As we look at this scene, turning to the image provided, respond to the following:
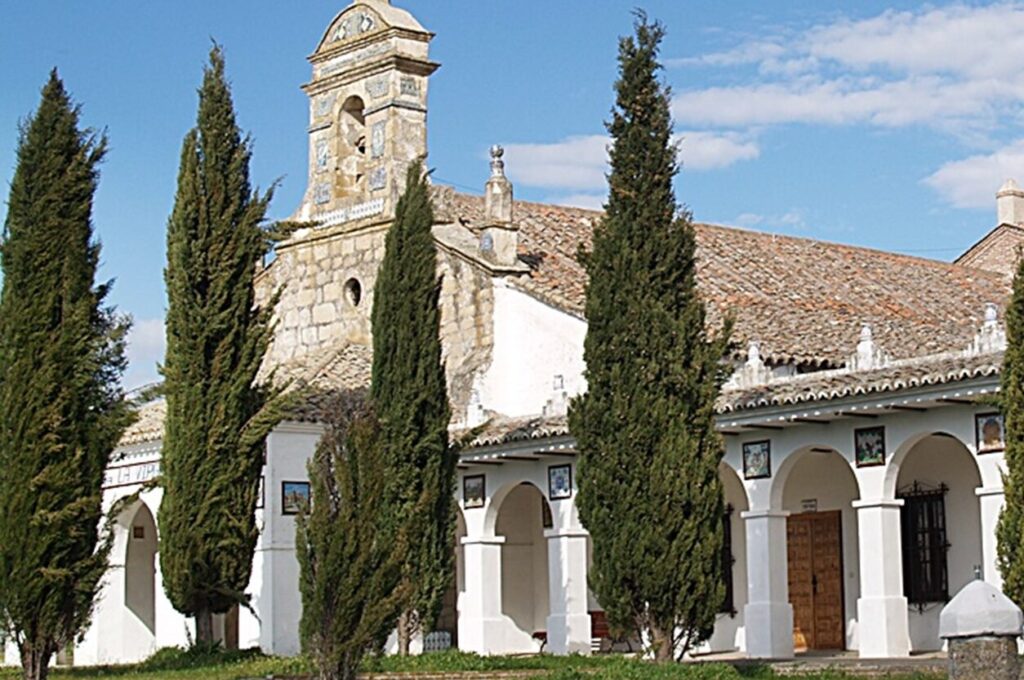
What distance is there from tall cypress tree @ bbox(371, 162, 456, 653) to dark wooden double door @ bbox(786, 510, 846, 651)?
5396 mm

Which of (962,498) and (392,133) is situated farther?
(392,133)

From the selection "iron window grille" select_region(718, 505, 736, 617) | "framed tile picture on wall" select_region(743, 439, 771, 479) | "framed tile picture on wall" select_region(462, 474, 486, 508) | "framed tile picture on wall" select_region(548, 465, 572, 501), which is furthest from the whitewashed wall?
"framed tile picture on wall" select_region(743, 439, 771, 479)

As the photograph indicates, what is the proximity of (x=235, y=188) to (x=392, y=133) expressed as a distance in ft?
24.2

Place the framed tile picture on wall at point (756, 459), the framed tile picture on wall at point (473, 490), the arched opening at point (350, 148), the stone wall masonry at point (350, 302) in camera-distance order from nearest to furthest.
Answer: the framed tile picture on wall at point (756, 459)
the framed tile picture on wall at point (473, 490)
the stone wall masonry at point (350, 302)
the arched opening at point (350, 148)

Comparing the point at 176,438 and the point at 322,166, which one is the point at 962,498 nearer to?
the point at 176,438

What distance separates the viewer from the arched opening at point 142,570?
3183 cm

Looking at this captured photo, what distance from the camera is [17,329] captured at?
19641 millimetres

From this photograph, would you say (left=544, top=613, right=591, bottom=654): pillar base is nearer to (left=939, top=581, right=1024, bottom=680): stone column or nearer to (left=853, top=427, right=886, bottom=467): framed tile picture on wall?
(left=853, top=427, right=886, bottom=467): framed tile picture on wall

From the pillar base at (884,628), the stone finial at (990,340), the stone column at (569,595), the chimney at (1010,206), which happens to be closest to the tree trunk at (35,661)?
the stone column at (569,595)

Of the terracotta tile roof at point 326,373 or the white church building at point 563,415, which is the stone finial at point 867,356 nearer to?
the white church building at point 563,415

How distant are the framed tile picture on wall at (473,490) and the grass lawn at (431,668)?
463 centimetres

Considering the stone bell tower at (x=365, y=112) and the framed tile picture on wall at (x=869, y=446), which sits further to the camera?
the stone bell tower at (x=365, y=112)

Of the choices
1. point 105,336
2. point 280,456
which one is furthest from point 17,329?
point 280,456

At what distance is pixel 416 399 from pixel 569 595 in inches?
159
